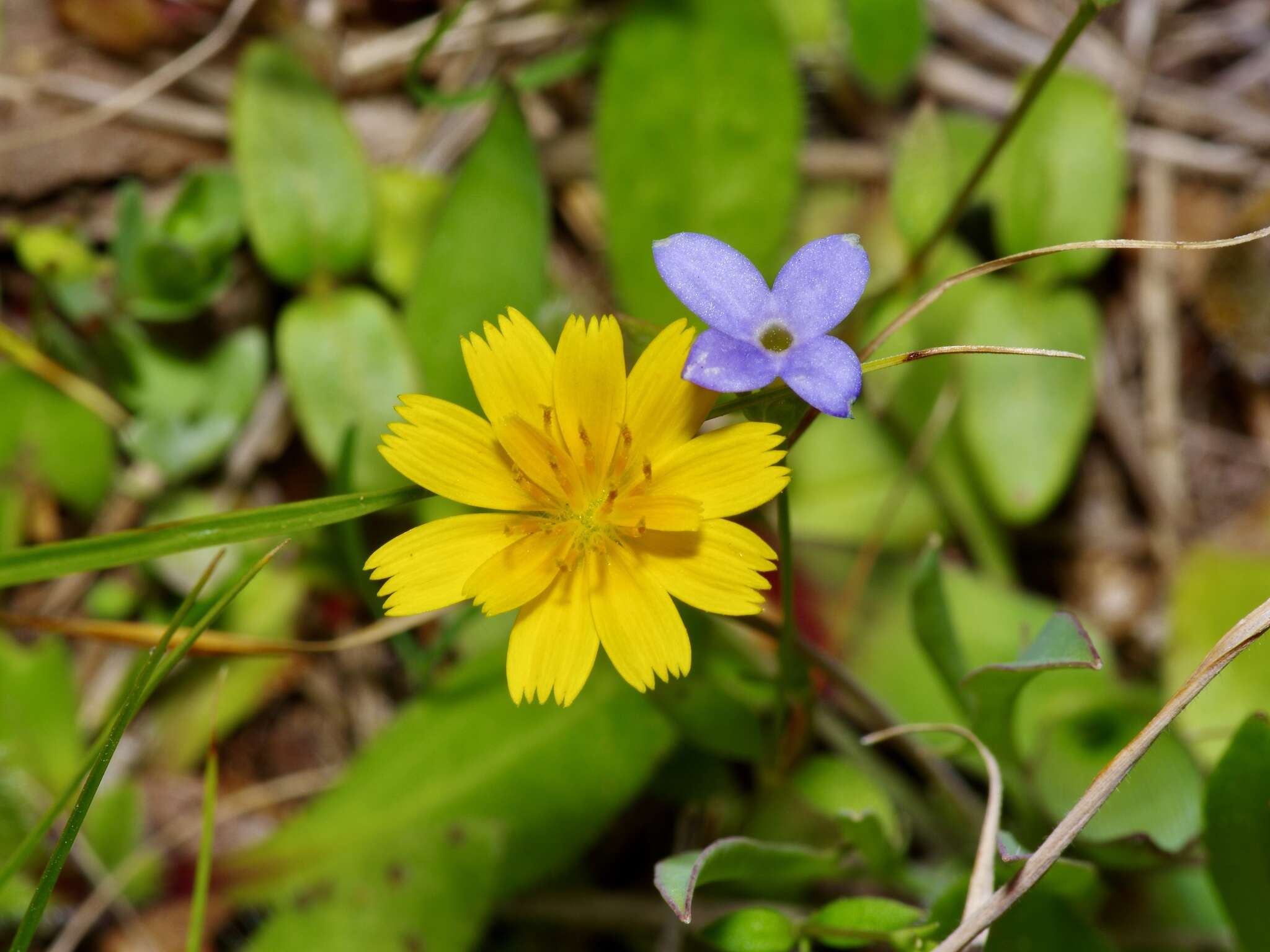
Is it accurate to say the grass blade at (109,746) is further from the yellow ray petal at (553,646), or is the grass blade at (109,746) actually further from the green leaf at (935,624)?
the green leaf at (935,624)

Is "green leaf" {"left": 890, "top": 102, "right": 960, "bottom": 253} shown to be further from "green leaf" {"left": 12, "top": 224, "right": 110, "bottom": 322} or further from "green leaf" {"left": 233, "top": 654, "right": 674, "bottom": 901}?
"green leaf" {"left": 12, "top": 224, "right": 110, "bottom": 322}

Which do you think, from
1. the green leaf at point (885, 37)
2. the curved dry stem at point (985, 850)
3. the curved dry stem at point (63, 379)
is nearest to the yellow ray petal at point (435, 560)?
the curved dry stem at point (985, 850)

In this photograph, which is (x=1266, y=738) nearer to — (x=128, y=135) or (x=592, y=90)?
(x=592, y=90)

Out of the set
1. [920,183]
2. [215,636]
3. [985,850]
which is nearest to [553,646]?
[985,850]

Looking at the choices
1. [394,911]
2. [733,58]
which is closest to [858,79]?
[733,58]

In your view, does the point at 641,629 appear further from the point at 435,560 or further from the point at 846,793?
the point at 846,793

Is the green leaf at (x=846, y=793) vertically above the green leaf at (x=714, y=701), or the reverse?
the green leaf at (x=714, y=701)
